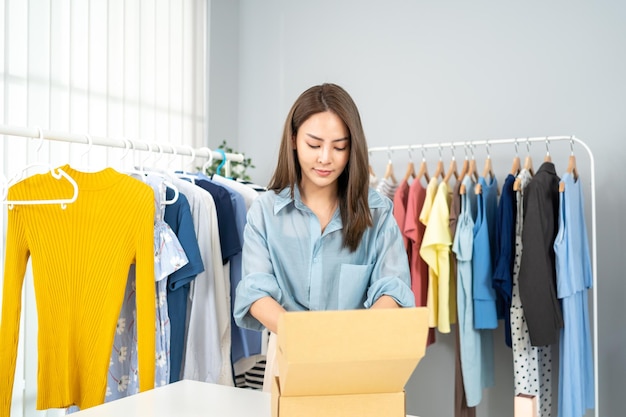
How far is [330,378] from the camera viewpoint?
2.97 ft

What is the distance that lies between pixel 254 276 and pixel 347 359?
0.66m

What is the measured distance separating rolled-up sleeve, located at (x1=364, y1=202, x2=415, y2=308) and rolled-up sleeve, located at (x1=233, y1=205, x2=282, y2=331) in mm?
243

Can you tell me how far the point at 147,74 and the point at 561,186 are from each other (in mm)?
2165

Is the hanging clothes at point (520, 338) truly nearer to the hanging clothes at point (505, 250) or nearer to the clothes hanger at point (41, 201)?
the hanging clothes at point (505, 250)

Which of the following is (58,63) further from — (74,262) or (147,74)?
(74,262)

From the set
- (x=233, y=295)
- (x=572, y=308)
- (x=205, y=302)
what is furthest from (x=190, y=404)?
(x=572, y=308)

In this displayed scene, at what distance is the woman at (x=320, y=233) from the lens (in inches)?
60.8

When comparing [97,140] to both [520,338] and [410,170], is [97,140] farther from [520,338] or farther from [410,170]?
[520,338]

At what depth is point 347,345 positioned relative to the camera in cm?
87

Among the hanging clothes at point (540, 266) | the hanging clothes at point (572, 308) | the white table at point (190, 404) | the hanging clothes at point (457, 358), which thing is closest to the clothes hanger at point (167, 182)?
the white table at point (190, 404)

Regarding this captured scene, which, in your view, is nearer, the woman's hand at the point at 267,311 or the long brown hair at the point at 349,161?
the woman's hand at the point at 267,311

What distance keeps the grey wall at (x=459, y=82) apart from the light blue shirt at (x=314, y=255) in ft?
5.77

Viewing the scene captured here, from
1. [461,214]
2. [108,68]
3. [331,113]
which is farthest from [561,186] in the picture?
[108,68]

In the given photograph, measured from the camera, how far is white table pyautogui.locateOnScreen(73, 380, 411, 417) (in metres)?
1.18
